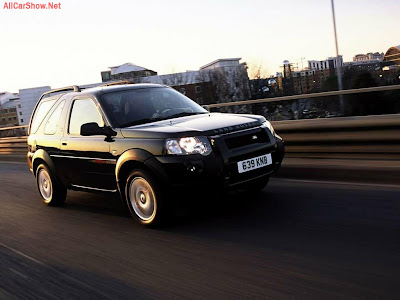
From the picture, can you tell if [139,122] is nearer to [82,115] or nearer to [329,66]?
[82,115]

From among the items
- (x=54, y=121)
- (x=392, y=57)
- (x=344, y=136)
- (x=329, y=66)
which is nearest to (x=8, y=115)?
(x=329, y=66)

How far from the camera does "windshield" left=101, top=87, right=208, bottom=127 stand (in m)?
5.78

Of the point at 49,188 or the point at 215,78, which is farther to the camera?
the point at 215,78

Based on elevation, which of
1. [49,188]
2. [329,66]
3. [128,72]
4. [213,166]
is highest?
[128,72]

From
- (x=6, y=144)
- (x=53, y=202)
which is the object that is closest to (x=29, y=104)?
(x=6, y=144)

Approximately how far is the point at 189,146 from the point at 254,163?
0.80 metres

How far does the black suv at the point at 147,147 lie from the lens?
4.93 meters

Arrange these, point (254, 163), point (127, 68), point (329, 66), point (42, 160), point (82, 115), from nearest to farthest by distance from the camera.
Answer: point (254, 163) < point (82, 115) < point (42, 160) < point (329, 66) < point (127, 68)

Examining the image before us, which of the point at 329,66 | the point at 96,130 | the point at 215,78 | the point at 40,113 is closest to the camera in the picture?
the point at 96,130

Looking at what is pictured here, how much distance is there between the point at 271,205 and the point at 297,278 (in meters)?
2.25

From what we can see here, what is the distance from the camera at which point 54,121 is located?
6.96 meters

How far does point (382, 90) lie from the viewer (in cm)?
759

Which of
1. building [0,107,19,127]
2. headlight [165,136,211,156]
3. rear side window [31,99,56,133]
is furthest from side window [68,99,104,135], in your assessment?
building [0,107,19,127]

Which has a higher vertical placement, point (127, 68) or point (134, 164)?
point (127, 68)
